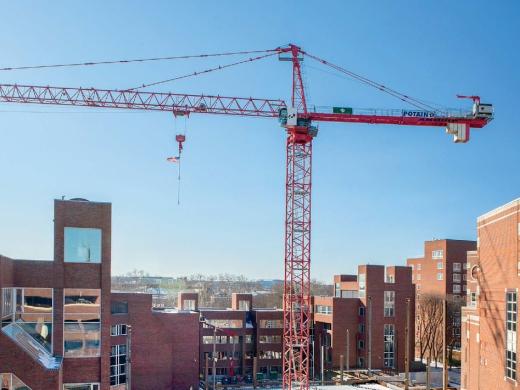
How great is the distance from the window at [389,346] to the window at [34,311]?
51.1m

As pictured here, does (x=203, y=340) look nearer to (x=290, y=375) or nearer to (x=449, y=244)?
(x=290, y=375)

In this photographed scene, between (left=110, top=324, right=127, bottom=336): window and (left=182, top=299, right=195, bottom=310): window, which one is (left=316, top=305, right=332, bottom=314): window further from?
(left=110, top=324, right=127, bottom=336): window

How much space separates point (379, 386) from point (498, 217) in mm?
25586

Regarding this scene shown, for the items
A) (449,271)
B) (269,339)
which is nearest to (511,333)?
(269,339)

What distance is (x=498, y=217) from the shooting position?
32.8 m

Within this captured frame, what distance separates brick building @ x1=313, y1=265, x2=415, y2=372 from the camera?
66375 mm

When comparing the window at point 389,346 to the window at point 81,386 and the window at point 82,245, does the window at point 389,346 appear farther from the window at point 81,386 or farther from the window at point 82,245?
the window at point 82,245

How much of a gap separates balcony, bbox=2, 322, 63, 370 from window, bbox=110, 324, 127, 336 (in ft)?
72.8

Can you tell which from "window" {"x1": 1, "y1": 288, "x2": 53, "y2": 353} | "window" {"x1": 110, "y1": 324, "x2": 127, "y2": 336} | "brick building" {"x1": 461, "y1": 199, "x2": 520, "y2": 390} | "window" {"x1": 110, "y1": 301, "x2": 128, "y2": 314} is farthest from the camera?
"window" {"x1": 110, "y1": 301, "x2": 128, "y2": 314}

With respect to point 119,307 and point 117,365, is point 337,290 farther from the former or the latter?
point 117,365

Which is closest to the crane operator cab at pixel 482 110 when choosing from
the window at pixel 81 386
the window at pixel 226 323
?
the window at pixel 226 323

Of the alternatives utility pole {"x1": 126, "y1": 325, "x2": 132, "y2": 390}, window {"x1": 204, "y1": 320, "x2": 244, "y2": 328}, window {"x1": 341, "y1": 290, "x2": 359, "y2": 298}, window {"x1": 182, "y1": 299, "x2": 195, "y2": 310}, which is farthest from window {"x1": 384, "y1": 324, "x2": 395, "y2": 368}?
utility pole {"x1": 126, "y1": 325, "x2": 132, "y2": 390}

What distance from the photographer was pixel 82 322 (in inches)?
961

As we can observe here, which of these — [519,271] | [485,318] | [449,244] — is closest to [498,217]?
[519,271]
